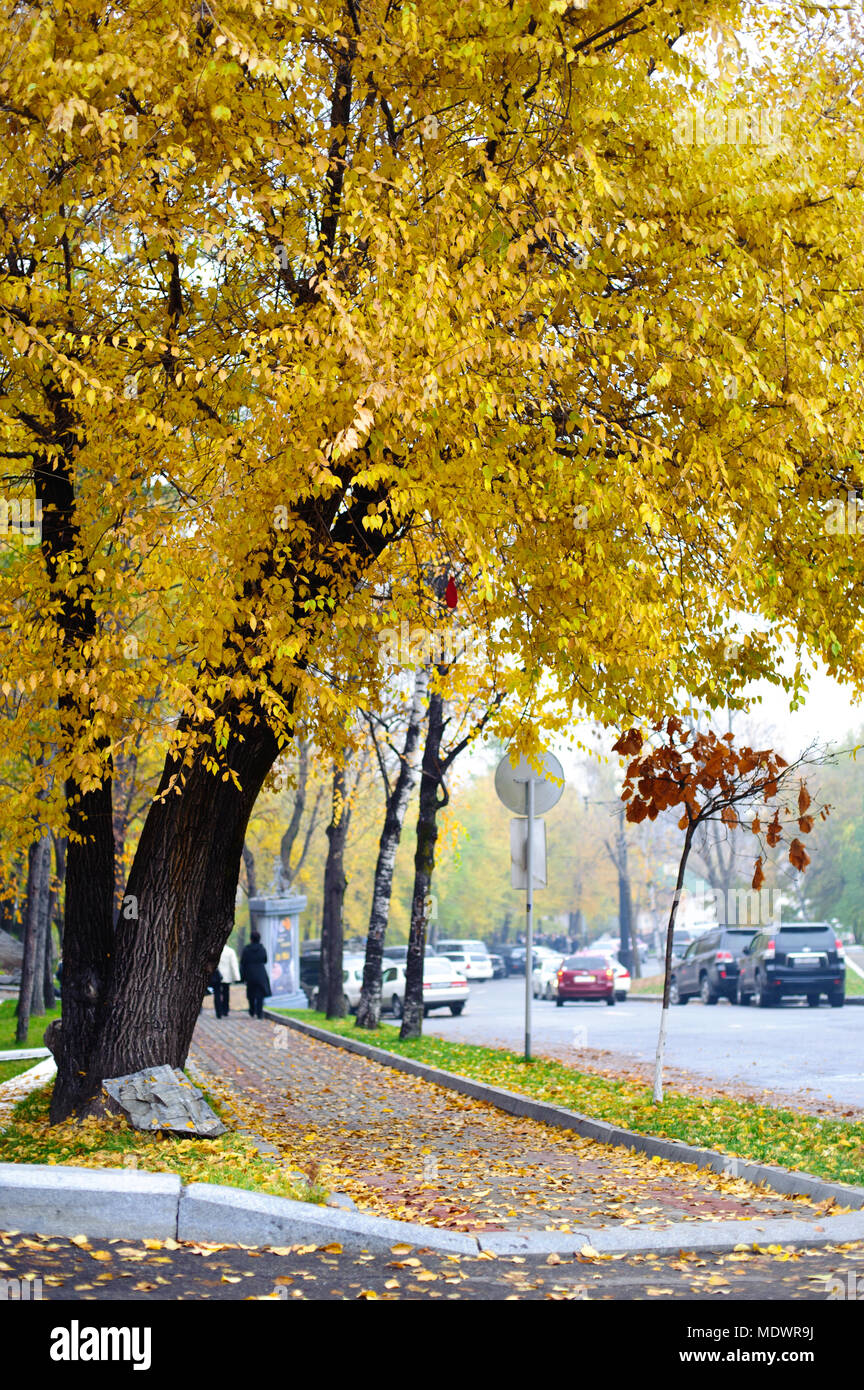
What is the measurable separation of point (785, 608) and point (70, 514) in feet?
17.6

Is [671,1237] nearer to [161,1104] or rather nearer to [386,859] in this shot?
[161,1104]

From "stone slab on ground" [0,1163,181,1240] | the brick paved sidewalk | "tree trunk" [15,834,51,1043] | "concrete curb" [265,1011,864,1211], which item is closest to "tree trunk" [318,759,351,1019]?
"tree trunk" [15,834,51,1043]

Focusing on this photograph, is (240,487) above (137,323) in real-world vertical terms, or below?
below

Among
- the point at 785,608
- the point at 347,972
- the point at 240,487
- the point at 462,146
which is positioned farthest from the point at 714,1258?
the point at 347,972

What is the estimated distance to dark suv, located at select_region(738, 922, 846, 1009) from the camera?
27.7 meters

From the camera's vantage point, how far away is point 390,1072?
15922mm

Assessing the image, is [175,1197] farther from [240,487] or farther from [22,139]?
[22,139]

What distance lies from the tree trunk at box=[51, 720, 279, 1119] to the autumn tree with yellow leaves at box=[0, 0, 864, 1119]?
3 cm

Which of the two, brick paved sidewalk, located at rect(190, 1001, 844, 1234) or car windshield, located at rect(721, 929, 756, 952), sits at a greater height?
car windshield, located at rect(721, 929, 756, 952)

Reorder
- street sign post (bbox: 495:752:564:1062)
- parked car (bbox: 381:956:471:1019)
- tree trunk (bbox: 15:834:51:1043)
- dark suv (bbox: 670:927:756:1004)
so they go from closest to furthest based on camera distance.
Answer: street sign post (bbox: 495:752:564:1062), tree trunk (bbox: 15:834:51:1043), parked car (bbox: 381:956:471:1019), dark suv (bbox: 670:927:756:1004)

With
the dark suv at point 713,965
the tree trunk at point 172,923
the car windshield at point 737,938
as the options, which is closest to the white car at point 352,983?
the dark suv at point 713,965

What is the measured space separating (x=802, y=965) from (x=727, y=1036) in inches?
304

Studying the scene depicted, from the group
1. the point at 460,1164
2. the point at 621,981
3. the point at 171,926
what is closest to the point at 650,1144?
the point at 460,1164

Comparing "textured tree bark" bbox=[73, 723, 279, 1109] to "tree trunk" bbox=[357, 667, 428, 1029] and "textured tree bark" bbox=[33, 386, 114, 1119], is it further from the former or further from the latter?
"tree trunk" bbox=[357, 667, 428, 1029]
